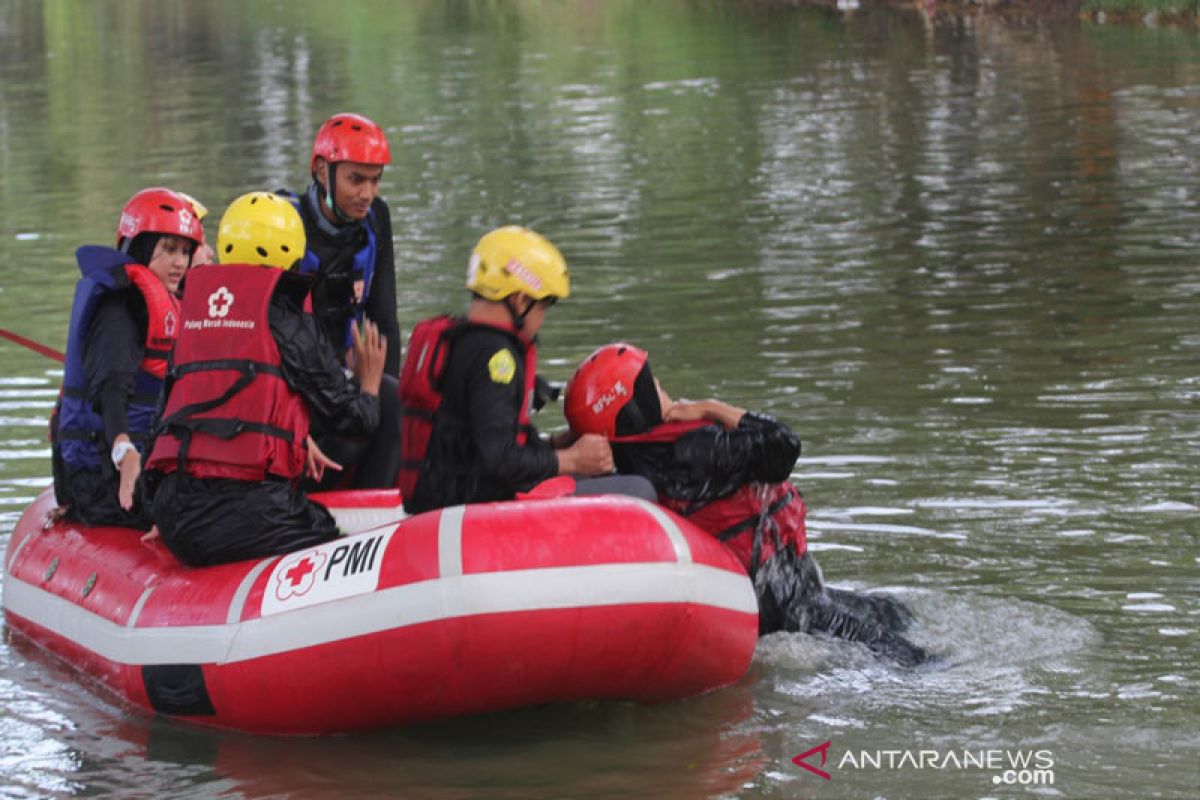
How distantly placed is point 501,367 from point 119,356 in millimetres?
1625

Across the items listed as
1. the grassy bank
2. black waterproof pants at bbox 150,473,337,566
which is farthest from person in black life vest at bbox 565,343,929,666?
the grassy bank

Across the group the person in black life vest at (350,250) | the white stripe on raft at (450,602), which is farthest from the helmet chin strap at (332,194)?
the white stripe on raft at (450,602)

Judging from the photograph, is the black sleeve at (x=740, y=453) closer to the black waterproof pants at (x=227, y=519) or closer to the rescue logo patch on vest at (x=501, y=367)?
the rescue logo patch on vest at (x=501, y=367)

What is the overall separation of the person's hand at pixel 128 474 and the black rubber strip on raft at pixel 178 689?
667 mm

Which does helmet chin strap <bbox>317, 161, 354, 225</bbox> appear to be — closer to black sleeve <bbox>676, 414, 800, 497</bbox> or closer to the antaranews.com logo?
black sleeve <bbox>676, 414, 800, 497</bbox>

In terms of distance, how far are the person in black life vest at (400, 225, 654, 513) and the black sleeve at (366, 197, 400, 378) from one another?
1.65 m

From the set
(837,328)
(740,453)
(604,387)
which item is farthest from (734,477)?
(837,328)

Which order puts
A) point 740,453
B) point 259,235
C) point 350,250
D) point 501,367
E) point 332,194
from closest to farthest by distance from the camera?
point 501,367 < point 259,235 < point 740,453 < point 332,194 < point 350,250

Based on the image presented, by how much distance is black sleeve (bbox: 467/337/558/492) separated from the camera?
579 centimetres

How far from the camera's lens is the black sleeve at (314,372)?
6031 millimetres

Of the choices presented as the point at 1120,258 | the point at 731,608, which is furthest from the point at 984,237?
the point at 731,608

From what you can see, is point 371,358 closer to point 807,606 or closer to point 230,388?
point 230,388

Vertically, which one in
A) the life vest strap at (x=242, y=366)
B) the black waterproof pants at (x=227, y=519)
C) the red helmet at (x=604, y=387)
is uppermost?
the life vest strap at (x=242, y=366)

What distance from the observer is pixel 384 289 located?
7.74m
